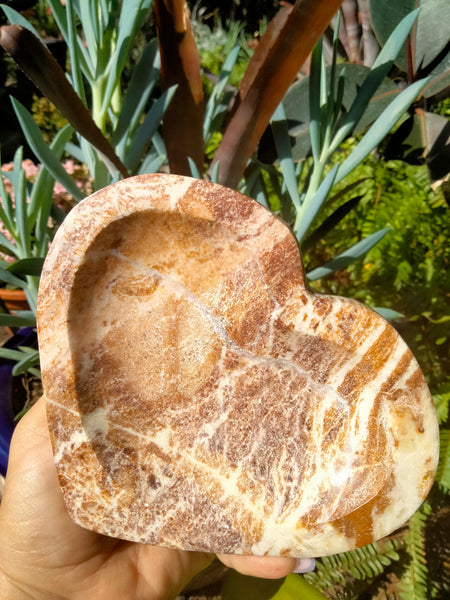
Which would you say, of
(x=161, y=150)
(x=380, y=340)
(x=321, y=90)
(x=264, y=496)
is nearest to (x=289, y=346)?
(x=380, y=340)

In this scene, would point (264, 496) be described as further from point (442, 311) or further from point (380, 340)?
point (442, 311)


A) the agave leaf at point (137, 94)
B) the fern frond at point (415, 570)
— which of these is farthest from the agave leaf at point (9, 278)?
the fern frond at point (415, 570)

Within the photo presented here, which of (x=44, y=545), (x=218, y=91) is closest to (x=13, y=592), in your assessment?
(x=44, y=545)

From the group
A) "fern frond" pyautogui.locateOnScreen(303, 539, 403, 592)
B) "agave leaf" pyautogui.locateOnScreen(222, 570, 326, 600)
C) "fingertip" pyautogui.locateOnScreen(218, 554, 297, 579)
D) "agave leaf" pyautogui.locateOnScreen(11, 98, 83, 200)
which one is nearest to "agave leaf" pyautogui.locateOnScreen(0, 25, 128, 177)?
"agave leaf" pyautogui.locateOnScreen(11, 98, 83, 200)

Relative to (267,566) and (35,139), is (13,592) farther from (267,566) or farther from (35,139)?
(35,139)

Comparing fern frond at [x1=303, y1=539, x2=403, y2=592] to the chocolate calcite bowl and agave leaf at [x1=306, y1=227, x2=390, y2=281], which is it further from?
agave leaf at [x1=306, y1=227, x2=390, y2=281]
